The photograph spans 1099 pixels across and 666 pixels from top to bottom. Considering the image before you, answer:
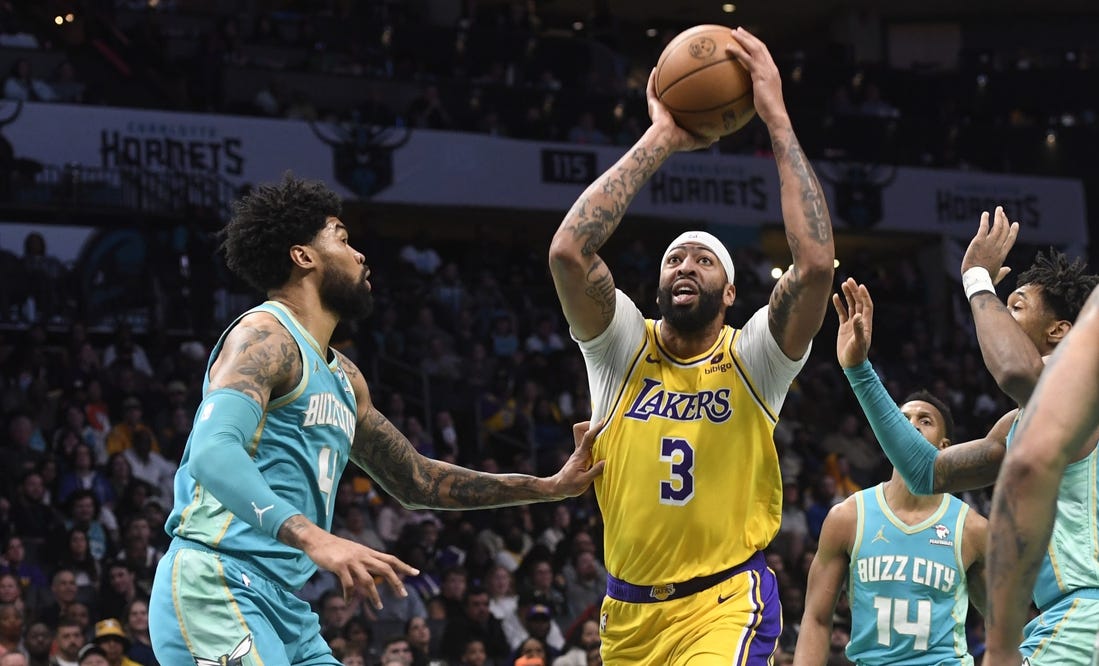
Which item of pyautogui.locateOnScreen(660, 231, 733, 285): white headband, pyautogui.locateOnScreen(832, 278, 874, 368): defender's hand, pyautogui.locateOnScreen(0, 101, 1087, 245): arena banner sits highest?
pyautogui.locateOnScreen(0, 101, 1087, 245): arena banner

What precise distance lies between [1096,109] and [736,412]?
25.1 meters

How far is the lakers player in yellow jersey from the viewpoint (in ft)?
17.2

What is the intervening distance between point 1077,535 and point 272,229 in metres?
3.11

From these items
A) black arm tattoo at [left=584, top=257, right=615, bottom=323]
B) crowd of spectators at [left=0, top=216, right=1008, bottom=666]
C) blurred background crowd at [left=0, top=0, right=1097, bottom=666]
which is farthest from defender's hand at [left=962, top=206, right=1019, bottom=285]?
blurred background crowd at [left=0, top=0, right=1097, bottom=666]

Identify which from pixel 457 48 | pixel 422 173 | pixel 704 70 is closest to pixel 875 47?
pixel 457 48

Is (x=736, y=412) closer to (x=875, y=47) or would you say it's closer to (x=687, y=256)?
(x=687, y=256)

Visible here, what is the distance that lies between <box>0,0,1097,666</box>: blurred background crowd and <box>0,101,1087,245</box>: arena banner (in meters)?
0.48

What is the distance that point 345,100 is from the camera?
21.1m

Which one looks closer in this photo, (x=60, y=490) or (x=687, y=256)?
(x=687, y=256)

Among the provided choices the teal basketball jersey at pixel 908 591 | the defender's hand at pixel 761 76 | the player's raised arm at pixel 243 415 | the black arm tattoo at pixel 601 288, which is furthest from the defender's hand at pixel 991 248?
the player's raised arm at pixel 243 415

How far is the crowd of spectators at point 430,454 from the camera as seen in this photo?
1137 cm

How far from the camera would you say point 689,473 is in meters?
5.34

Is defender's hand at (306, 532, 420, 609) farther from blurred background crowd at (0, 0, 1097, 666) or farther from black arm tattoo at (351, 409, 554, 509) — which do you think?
blurred background crowd at (0, 0, 1097, 666)

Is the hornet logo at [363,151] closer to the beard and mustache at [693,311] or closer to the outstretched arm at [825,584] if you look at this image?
the outstretched arm at [825,584]
